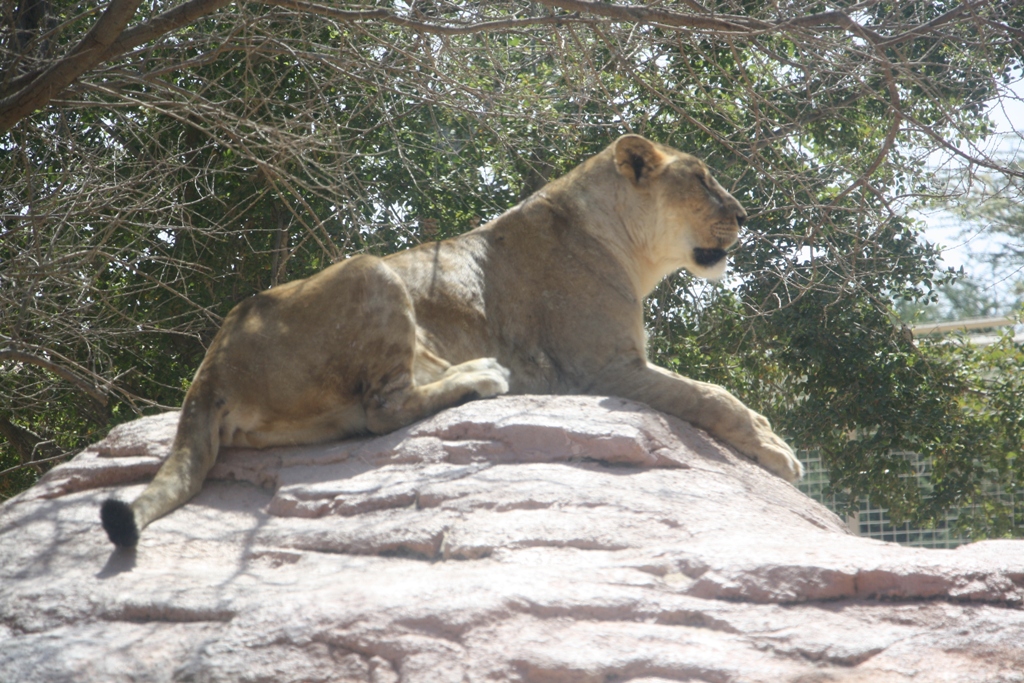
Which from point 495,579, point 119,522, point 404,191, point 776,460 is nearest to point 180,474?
point 119,522

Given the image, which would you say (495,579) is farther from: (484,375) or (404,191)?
(404,191)

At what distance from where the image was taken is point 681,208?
18.8 ft

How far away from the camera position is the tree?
6527 mm

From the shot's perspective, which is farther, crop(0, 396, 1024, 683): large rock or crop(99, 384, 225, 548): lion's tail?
crop(99, 384, 225, 548): lion's tail

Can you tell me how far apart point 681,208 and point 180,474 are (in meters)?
3.13

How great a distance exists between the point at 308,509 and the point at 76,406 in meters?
5.33

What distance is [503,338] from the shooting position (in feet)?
16.8

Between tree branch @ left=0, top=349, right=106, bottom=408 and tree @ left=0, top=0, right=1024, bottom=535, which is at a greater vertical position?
tree @ left=0, top=0, right=1024, bottom=535

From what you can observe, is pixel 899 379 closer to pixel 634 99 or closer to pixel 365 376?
pixel 634 99

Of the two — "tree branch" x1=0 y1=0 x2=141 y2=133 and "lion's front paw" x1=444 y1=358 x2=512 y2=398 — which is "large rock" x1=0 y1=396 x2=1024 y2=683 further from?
"tree branch" x1=0 y1=0 x2=141 y2=133

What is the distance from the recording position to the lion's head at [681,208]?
225 inches

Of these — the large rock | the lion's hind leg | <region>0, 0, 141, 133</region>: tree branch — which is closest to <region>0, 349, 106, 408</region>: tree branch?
<region>0, 0, 141, 133</region>: tree branch

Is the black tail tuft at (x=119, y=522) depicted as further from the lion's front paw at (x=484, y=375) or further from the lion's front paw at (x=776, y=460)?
the lion's front paw at (x=776, y=460)

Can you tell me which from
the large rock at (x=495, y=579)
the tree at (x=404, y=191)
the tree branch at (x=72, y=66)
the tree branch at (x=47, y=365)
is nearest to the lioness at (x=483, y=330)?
the large rock at (x=495, y=579)
